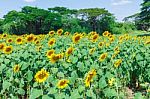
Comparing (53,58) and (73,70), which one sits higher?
(53,58)

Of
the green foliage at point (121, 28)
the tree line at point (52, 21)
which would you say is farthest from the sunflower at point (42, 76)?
the green foliage at point (121, 28)

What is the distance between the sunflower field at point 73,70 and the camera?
4336 millimetres

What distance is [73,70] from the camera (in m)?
6.28

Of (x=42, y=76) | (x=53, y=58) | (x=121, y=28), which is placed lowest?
(x=121, y=28)

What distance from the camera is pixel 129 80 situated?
825cm

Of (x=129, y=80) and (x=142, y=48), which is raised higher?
(x=142, y=48)

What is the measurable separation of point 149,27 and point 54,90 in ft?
251

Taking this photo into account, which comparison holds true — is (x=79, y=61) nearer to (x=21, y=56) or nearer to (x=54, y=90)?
(x=21, y=56)

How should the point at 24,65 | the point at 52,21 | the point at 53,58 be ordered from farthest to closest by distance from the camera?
the point at 52,21 → the point at 24,65 → the point at 53,58

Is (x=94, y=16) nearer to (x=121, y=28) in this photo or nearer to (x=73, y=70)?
(x=121, y=28)

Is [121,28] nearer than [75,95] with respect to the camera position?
No

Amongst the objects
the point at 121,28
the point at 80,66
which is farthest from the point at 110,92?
the point at 121,28

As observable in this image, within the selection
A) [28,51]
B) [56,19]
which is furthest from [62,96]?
[56,19]

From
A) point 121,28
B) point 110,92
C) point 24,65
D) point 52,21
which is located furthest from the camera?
point 121,28
